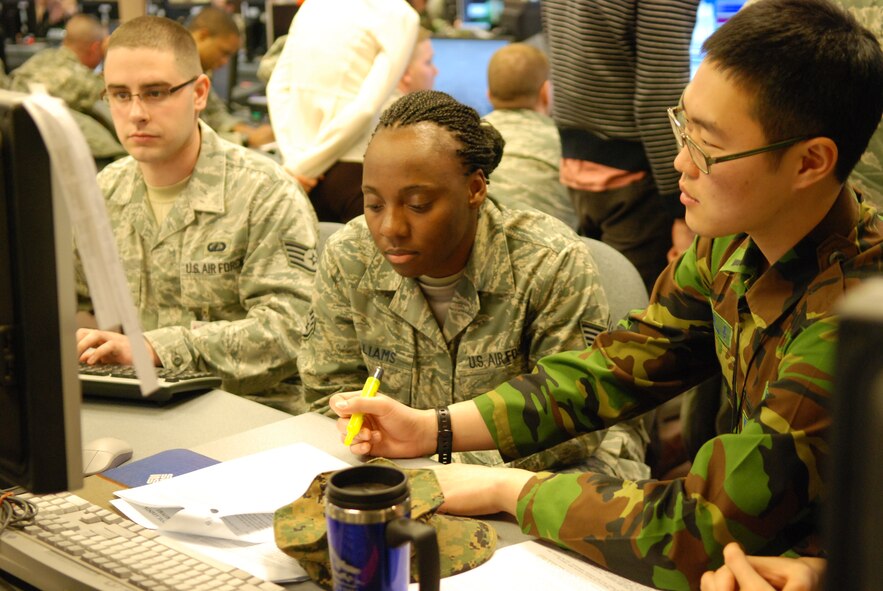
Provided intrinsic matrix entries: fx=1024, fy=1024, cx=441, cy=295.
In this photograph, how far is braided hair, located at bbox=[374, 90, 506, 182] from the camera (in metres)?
1.70

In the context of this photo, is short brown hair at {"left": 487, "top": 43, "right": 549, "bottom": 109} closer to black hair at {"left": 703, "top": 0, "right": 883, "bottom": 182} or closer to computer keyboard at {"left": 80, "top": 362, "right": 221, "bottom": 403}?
computer keyboard at {"left": 80, "top": 362, "right": 221, "bottom": 403}

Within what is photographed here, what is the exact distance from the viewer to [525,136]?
3.33m

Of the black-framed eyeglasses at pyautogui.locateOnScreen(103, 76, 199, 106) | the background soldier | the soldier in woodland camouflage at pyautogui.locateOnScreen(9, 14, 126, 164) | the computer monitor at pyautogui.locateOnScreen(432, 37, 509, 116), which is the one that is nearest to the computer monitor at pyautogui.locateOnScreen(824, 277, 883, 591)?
the black-framed eyeglasses at pyautogui.locateOnScreen(103, 76, 199, 106)

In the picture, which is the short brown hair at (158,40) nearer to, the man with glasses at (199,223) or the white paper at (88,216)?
the man with glasses at (199,223)

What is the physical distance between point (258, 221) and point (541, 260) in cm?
75

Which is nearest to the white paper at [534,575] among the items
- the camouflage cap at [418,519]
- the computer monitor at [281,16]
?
the camouflage cap at [418,519]

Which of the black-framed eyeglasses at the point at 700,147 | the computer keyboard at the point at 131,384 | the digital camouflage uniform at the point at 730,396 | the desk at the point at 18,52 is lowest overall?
the desk at the point at 18,52

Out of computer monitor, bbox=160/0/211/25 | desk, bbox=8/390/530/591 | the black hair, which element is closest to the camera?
the black hair

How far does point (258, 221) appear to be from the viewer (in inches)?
87.4

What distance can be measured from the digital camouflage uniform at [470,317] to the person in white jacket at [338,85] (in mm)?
1226

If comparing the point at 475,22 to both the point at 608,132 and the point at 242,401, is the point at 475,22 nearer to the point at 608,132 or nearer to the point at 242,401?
the point at 608,132

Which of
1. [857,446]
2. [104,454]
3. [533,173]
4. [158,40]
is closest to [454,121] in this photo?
[104,454]

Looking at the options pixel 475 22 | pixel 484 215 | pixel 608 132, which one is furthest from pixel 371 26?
pixel 475 22

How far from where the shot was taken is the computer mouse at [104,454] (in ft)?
4.63
